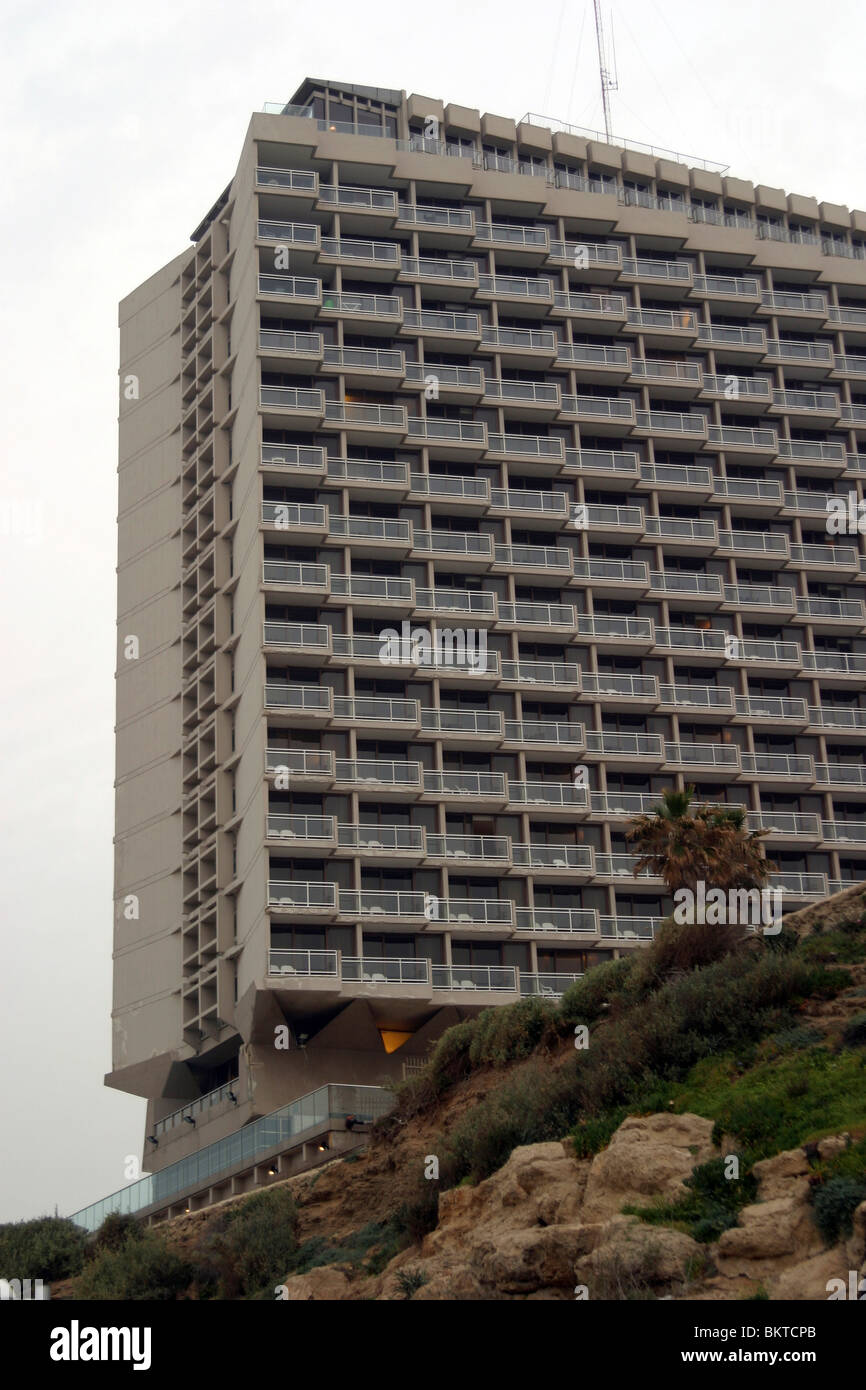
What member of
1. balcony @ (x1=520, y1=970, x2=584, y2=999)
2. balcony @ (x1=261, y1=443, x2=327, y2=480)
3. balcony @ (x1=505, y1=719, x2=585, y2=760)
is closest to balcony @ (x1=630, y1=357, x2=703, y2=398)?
balcony @ (x1=261, y1=443, x2=327, y2=480)

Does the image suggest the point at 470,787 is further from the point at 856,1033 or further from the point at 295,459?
the point at 856,1033

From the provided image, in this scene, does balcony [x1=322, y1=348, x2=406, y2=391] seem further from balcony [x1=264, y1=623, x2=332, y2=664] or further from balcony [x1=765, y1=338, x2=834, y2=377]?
balcony [x1=765, y1=338, x2=834, y2=377]

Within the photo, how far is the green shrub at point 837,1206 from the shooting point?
2470 cm

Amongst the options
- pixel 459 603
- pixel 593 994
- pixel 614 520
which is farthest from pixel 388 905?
pixel 593 994

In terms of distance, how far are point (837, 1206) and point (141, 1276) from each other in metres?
21.4

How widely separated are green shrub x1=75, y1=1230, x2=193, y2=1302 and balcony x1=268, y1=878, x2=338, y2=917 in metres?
18.1

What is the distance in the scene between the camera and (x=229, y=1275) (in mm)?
40094

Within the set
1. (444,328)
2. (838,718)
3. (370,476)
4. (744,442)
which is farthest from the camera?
(744,442)

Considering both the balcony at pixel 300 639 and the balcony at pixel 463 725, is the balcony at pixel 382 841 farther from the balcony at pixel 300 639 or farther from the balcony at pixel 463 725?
the balcony at pixel 300 639

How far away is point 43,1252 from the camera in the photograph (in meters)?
49.3

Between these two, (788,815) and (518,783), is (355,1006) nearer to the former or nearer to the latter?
(518,783)

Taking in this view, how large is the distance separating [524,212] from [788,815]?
26.9 m

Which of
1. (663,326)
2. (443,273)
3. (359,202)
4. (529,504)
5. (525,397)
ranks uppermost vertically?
(359,202)

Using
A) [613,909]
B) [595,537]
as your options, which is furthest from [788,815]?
[595,537]
